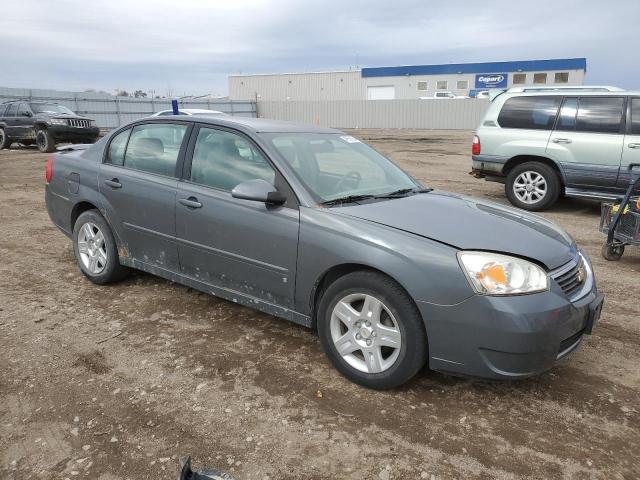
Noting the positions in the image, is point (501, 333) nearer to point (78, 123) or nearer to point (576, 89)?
point (576, 89)

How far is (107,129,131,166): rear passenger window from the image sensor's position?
4.58 meters

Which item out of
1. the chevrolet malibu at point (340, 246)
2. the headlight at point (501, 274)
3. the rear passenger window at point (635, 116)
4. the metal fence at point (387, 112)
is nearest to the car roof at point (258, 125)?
the chevrolet malibu at point (340, 246)

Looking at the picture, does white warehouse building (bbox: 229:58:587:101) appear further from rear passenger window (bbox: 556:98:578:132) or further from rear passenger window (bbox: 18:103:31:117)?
rear passenger window (bbox: 556:98:578:132)

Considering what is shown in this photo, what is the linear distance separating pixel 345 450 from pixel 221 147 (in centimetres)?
233

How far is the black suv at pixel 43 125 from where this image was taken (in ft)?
56.5

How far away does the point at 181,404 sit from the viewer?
2924 millimetres

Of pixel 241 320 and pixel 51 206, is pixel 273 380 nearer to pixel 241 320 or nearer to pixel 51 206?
pixel 241 320

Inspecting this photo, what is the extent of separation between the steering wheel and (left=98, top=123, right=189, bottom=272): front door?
50.5 inches

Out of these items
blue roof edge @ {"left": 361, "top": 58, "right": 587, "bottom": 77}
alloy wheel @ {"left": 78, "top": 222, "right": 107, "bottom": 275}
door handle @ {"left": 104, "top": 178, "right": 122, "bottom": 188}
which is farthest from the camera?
blue roof edge @ {"left": 361, "top": 58, "right": 587, "bottom": 77}

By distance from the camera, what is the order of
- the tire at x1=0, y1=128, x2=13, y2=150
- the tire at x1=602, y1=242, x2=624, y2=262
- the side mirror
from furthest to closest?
1. the tire at x1=0, y1=128, x2=13, y2=150
2. the tire at x1=602, y1=242, x2=624, y2=262
3. the side mirror

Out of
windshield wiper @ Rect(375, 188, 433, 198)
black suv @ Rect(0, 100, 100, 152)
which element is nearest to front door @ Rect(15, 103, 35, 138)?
black suv @ Rect(0, 100, 100, 152)

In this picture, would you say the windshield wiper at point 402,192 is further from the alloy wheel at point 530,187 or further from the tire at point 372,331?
the alloy wheel at point 530,187

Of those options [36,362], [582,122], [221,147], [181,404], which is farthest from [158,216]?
[582,122]

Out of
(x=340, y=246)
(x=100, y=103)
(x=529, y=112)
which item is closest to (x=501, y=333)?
(x=340, y=246)
